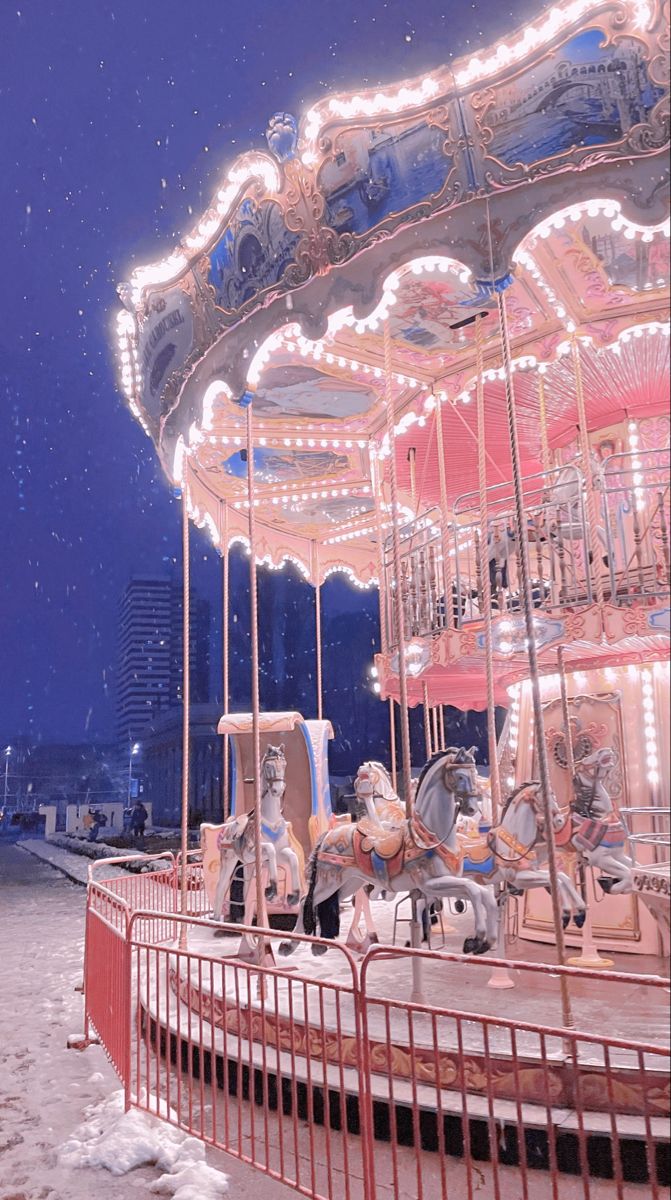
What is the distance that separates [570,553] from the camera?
570cm

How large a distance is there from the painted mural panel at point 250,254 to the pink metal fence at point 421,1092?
3.84 metres

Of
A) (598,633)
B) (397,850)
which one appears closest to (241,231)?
(598,633)

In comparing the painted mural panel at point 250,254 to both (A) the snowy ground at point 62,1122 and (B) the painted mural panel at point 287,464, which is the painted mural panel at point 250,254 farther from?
(A) the snowy ground at point 62,1122

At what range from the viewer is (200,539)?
7925 centimetres

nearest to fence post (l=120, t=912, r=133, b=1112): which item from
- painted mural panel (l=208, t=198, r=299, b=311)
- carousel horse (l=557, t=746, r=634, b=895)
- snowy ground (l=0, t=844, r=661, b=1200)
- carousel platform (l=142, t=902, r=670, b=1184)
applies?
snowy ground (l=0, t=844, r=661, b=1200)

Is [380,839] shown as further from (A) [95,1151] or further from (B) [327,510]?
(B) [327,510]

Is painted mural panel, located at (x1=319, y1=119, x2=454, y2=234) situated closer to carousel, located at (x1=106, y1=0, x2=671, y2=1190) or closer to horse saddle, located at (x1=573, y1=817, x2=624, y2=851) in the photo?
carousel, located at (x1=106, y1=0, x2=671, y2=1190)

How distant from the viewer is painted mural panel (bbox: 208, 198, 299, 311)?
4984 millimetres

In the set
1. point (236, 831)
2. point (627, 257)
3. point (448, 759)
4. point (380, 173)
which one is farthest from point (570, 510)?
point (236, 831)

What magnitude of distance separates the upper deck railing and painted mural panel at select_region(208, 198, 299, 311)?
2.27 metres

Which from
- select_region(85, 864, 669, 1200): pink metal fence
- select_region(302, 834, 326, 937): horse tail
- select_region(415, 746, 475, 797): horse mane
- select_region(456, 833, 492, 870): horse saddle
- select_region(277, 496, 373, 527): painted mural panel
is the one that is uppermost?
select_region(277, 496, 373, 527): painted mural panel

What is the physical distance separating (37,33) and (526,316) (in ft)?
140

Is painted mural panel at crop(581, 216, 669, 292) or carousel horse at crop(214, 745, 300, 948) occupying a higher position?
painted mural panel at crop(581, 216, 669, 292)

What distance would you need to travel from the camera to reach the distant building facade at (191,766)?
30.9 metres
